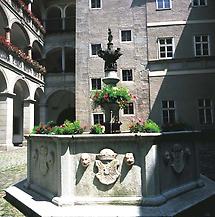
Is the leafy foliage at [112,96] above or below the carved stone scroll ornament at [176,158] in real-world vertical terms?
above

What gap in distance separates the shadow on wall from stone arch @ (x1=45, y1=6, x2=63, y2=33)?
35.5 ft

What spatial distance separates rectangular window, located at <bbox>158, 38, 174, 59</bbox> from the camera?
2014 centimetres

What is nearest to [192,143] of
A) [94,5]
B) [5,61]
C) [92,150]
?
[92,150]

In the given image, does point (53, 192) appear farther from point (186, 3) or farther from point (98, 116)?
point (186, 3)

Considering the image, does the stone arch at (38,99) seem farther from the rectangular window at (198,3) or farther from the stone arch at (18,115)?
the rectangular window at (198,3)

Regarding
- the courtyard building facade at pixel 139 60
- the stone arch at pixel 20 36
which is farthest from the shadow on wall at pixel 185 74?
the stone arch at pixel 20 36

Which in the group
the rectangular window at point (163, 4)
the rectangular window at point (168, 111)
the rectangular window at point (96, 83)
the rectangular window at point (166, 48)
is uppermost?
the rectangular window at point (163, 4)

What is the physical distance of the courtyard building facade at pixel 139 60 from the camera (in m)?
19.3

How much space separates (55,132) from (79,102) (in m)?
15.7

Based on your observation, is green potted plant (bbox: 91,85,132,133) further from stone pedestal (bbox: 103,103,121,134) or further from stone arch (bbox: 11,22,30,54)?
stone arch (bbox: 11,22,30,54)

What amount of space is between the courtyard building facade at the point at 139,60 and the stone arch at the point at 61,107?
3.83m

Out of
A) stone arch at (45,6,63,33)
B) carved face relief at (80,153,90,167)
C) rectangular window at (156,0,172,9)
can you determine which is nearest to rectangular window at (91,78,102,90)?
rectangular window at (156,0,172,9)

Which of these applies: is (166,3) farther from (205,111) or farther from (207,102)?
(205,111)

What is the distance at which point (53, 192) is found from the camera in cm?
512
